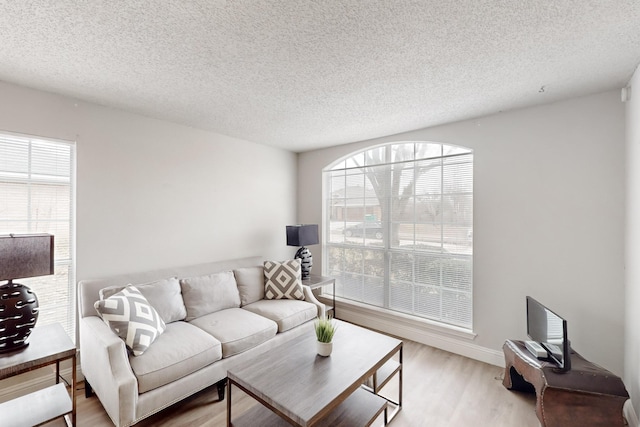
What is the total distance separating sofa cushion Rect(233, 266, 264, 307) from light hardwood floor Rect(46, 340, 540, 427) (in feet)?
2.96

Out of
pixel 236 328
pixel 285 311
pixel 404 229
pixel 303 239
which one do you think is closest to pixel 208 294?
pixel 236 328

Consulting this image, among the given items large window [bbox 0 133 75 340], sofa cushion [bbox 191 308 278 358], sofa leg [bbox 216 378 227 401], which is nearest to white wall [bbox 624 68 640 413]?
sofa cushion [bbox 191 308 278 358]

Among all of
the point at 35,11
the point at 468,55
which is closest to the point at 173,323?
the point at 35,11

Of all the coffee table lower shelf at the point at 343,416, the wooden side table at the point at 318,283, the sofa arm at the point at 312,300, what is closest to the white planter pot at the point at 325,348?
the coffee table lower shelf at the point at 343,416

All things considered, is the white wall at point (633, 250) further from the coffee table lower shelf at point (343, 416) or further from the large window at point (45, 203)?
the large window at point (45, 203)

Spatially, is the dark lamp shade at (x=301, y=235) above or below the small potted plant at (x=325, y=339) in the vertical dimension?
above

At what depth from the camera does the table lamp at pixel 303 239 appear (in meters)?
3.61

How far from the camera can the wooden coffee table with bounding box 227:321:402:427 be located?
1.50m

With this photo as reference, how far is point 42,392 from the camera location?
186 centimetres

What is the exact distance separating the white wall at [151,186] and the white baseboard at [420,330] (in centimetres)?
143

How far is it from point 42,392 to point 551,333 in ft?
11.6

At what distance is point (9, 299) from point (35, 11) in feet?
5.22

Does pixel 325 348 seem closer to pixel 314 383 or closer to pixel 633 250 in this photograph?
pixel 314 383

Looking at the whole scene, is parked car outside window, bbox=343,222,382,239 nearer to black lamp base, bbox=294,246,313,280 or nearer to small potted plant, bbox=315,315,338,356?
black lamp base, bbox=294,246,313,280
